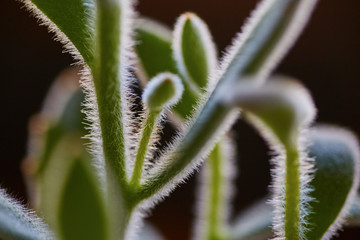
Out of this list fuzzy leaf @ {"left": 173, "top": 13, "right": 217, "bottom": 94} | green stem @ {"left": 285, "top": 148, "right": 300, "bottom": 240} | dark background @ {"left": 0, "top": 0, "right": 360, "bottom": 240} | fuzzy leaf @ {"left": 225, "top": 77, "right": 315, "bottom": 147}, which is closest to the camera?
fuzzy leaf @ {"left": 225, "top": 77, "right": 315, "bottom": 147}

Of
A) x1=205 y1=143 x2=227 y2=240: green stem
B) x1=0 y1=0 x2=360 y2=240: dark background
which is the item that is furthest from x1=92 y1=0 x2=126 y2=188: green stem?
x1=0 y1=0 x2=360 y2=240: dark background

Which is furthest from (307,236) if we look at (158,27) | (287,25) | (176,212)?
(176,212)

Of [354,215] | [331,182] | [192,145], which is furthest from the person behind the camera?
[354,215]

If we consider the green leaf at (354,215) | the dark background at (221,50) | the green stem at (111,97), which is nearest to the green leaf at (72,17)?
the green stem at (111,97)

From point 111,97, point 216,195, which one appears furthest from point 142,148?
point 216,195

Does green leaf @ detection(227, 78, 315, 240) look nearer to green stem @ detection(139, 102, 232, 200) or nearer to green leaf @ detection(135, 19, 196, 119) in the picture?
green stem @ detection(139, 102, 232, 200)

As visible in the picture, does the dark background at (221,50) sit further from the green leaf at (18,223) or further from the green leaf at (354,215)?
the green leaf at (18,223)

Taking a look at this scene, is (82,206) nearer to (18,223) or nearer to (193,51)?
(18,223)
